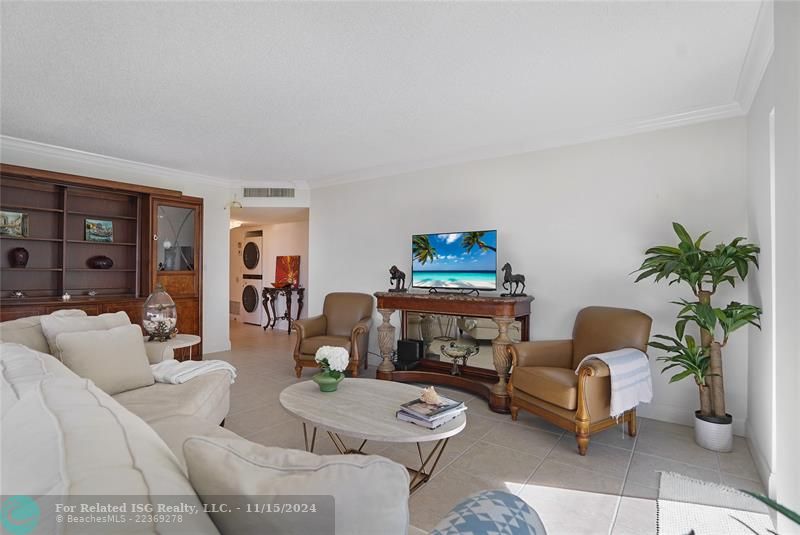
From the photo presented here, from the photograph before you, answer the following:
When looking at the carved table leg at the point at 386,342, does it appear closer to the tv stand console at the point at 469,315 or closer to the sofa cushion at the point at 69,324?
the tv stand console at the point at 469,315

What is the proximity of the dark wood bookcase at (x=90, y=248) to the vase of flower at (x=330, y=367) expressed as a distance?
3.20 metres

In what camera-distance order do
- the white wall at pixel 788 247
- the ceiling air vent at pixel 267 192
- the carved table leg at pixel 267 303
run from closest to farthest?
the white wall at pixel 788 247 → the ceiling air vent at pixel 267 192 → the carved table leg at pixel 267 303

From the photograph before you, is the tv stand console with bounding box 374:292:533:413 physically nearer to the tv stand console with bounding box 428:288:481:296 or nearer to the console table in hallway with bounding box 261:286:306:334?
the tv stand console with bounding box 428:288:481:296

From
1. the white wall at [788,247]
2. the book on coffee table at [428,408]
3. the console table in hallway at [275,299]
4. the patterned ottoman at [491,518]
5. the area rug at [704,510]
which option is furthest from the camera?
the console table in hallway at [275,299]

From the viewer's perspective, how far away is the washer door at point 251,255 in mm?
9112

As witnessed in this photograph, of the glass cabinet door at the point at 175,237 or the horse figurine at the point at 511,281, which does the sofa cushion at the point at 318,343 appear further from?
the glass cabinet door at the point at 175,237

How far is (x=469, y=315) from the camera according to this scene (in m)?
3.94

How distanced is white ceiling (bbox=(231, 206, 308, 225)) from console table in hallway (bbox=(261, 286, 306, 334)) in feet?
4.58

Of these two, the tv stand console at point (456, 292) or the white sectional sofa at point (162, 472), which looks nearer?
the white sectional sofa at point (162, 472)

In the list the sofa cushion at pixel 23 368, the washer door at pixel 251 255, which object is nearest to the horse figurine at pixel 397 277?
the sofa cushion at pixel 23 368

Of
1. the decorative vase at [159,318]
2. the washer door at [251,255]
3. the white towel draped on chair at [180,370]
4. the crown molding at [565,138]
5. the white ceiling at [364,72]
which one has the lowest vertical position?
the white towel draped on chair at [180,370]

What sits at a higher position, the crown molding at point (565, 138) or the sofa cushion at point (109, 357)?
the crown molding at point (565, 138)

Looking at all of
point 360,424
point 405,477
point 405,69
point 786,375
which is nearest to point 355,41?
point 405,69

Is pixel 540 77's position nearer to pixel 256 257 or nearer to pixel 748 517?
pixel 748 517
